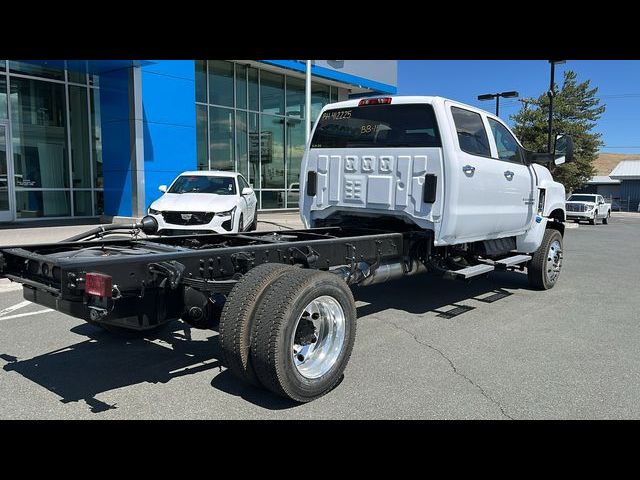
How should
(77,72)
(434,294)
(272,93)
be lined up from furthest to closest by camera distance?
(272,93) < (77,72) < (434,294)

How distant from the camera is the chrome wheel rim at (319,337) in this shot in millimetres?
4129

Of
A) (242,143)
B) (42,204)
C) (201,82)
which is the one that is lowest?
(42,204)

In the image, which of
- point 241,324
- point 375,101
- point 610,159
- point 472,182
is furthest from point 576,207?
point 610,159

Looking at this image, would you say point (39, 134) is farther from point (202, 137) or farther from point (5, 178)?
point (202, 137)

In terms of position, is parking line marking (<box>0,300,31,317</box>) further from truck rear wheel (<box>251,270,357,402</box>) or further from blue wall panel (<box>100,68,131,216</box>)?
blue wall panel (<box>100,68,131,216</box>)

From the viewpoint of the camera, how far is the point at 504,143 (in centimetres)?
734

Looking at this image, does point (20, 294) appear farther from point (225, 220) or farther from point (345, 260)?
point (345, 260)

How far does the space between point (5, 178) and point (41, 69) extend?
3604 millimetres

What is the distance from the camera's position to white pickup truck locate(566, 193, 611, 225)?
30291mm

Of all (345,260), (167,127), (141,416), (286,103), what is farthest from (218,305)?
(286,103)

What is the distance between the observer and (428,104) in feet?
20.1

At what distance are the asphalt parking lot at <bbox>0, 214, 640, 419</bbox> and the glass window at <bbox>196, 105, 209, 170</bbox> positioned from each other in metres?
13.8

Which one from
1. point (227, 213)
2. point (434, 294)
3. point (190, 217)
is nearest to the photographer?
point (434, 294)

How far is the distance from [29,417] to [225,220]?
782 cm
